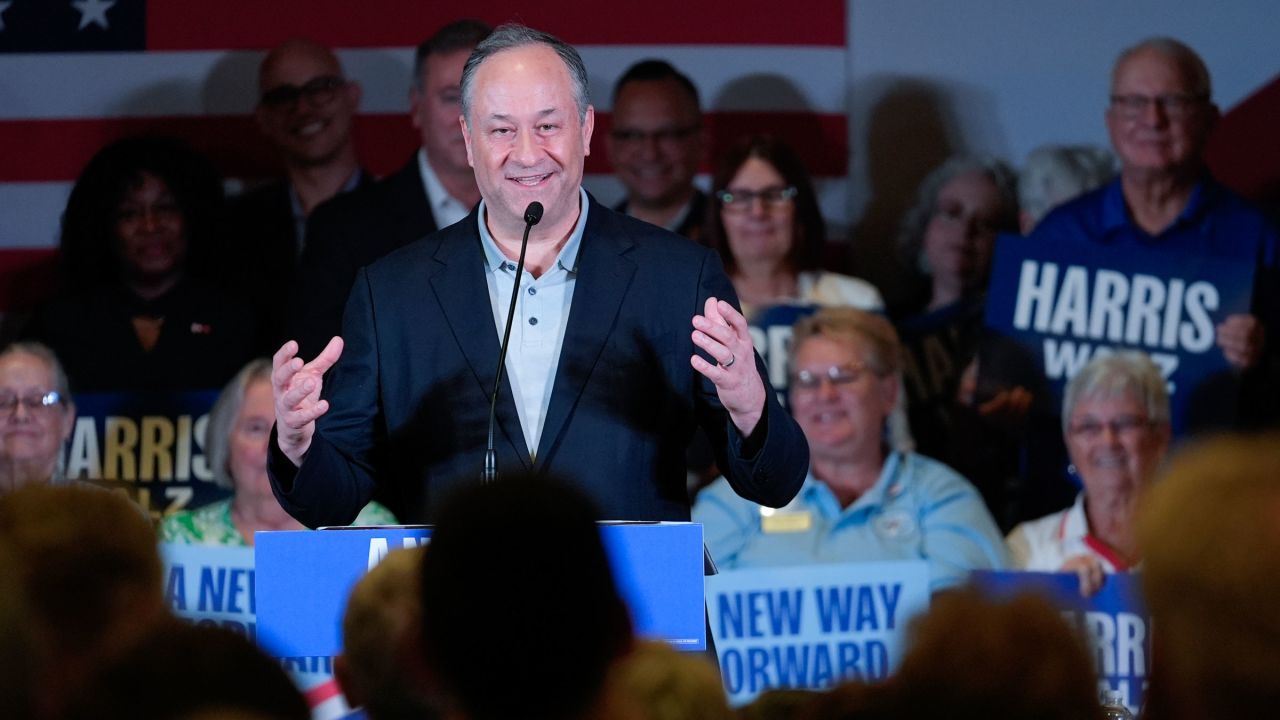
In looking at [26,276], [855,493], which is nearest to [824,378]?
[855,493]

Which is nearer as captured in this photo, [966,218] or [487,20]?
[966,218]

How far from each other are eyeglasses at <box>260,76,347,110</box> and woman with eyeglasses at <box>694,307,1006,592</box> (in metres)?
1.61

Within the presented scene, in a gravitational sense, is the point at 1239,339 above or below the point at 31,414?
above

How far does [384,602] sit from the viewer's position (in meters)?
1.71

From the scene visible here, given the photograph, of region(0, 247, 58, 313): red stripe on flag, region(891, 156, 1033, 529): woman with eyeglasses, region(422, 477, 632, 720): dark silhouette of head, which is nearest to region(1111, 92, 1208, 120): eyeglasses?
region(891, 156, 1033, 529): woman with eyeglasses

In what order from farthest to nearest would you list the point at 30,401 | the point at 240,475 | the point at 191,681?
the point at 30,401
the point at 240,475
the point at 191,681

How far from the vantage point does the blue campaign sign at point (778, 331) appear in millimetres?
4938

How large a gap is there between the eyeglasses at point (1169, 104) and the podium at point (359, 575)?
10.0 ft

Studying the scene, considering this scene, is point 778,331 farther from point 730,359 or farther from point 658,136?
point 730,359

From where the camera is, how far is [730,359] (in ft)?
8.33

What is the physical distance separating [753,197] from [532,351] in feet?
7.25

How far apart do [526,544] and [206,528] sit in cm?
328

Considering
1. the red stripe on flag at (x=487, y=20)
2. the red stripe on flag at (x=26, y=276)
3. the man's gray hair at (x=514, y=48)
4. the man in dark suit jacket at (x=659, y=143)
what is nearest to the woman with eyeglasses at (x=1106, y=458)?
the man in dark suit jacket at (x=659, y=143)

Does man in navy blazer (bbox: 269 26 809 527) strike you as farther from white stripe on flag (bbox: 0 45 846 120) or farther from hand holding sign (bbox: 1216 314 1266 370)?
white stripe on flag (bbox: 0 45 846 120)
